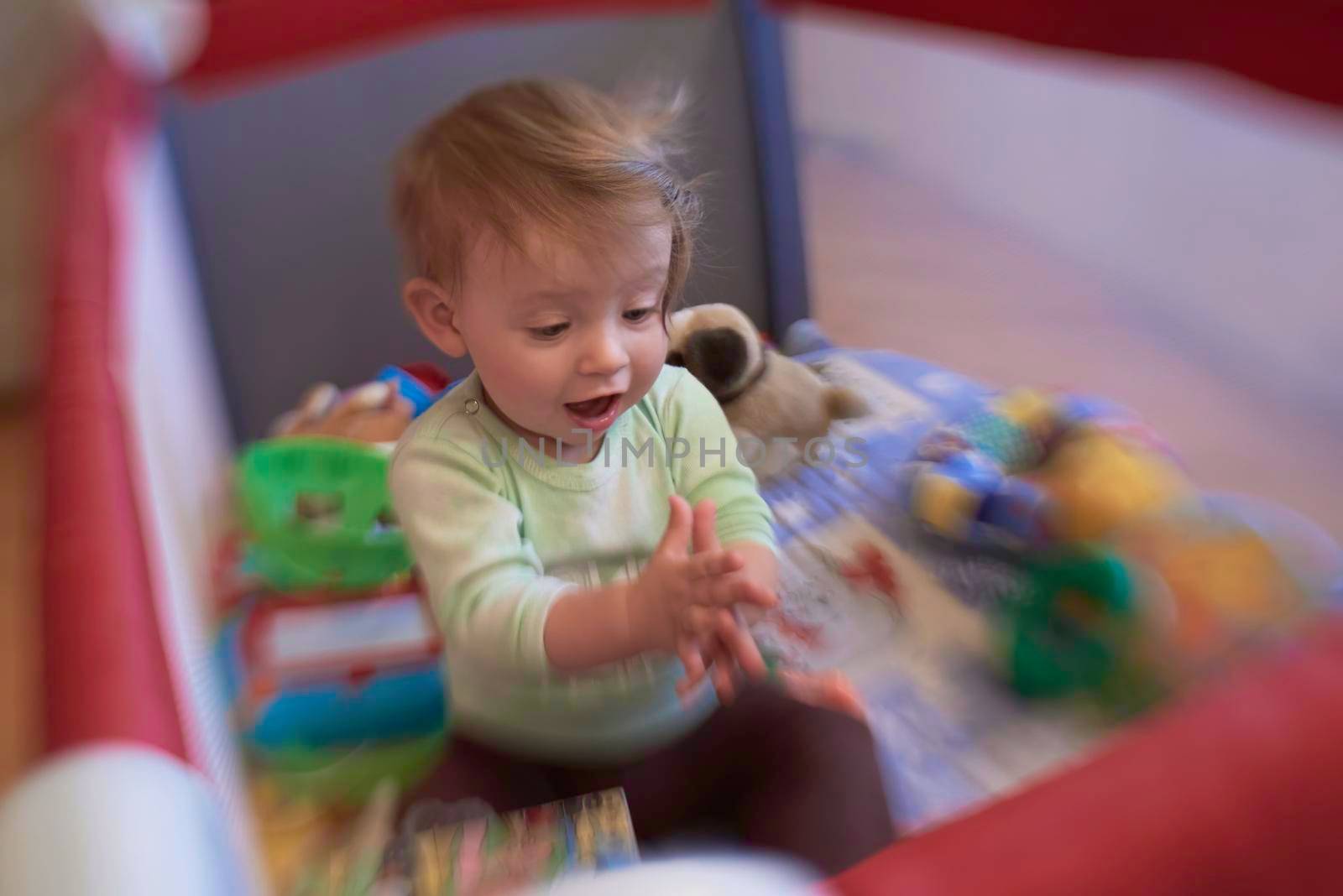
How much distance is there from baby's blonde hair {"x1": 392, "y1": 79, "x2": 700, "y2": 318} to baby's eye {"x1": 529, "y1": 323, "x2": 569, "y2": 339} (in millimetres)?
24

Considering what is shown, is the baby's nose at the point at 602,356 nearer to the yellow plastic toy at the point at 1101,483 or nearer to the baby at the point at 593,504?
the baby at the point at 593,504

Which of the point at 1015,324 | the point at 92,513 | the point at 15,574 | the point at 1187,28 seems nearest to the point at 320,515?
the point at 92,513

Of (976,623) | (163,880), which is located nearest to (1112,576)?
(976,623)

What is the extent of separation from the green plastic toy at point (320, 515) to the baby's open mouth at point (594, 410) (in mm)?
110

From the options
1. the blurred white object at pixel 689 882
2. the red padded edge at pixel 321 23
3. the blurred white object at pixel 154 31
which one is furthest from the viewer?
the blurred white object at pixel 154 31

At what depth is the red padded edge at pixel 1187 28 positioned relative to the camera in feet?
1.40

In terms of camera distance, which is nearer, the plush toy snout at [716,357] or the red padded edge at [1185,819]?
the red padded edge at [1185,819]

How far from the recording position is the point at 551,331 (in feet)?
1.04

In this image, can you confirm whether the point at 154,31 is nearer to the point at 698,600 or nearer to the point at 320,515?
the point at 320,515

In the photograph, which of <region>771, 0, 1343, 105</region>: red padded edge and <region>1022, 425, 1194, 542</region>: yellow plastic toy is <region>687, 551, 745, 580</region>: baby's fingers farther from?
<region>771, 0, 1343, 105</region>: red padded edge

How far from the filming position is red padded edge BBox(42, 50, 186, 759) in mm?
313

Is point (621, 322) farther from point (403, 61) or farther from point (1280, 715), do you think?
point (403, 61)

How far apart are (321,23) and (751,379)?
530 millimetres

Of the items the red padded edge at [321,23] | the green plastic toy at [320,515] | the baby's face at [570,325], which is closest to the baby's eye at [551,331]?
the baby's face at [570,325]
